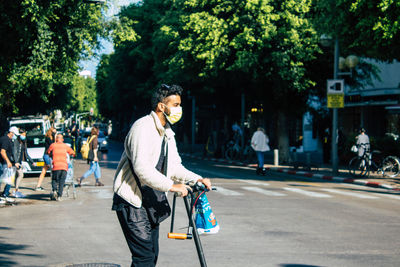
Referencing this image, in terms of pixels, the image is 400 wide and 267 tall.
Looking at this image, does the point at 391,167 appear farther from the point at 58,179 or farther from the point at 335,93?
the point at 58,179

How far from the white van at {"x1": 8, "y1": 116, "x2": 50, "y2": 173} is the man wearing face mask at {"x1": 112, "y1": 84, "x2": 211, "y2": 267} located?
58.1 ft

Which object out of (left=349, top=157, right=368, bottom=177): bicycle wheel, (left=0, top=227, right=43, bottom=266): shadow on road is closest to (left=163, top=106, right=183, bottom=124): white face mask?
Result: (left=0, top=227, right=43, bottom=266): shadow on road

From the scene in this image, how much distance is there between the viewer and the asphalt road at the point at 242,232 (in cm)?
699

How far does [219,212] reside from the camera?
11211 mm

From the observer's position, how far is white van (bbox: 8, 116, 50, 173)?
70.8ft

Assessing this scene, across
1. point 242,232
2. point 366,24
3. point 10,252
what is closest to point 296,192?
point 366,24

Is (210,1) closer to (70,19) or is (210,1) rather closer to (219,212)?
(70,19)

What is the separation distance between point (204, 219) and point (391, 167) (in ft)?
56.8

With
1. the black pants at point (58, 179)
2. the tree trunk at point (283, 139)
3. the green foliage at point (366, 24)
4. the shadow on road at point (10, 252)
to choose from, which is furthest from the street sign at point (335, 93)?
the shadow on road at point (10, 252)

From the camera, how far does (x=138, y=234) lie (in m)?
4.18

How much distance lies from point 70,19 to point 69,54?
1.25 m

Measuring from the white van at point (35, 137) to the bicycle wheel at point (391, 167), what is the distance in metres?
12.4

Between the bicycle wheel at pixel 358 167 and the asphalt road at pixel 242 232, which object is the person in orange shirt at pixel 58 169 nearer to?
the asphalt road at pixel 242 232

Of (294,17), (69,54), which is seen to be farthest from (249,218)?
(294,17)
